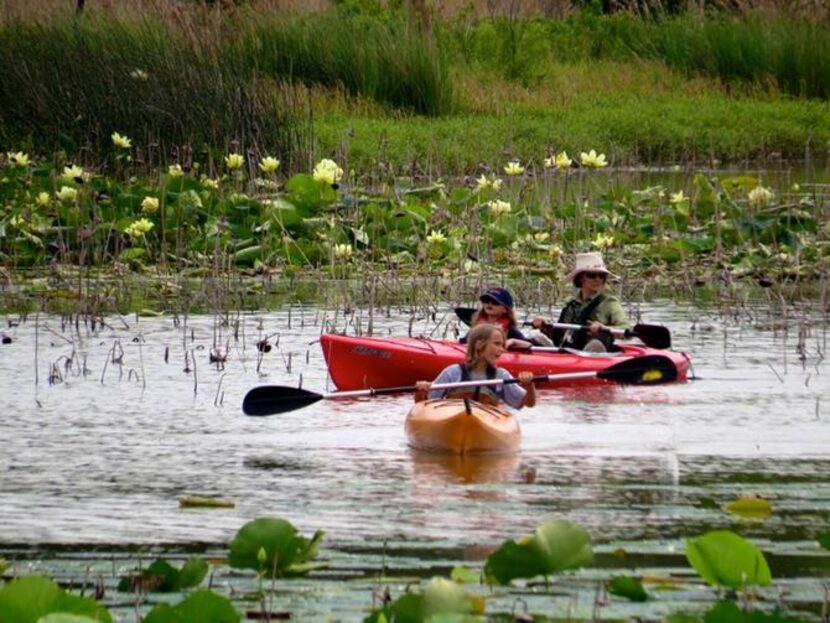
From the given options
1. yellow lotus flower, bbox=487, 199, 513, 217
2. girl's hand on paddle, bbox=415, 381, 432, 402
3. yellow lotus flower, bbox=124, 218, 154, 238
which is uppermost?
yellow lotus flower, bbox=487, 199, 513, 217

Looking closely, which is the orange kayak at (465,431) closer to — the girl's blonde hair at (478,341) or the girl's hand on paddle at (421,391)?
the girl's hand on paddle at (421,391)

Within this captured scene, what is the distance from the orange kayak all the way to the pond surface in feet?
0.36

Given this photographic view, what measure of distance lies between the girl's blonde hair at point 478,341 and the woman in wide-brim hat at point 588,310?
1.87 meters

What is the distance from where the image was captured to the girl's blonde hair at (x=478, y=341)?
10227 mm

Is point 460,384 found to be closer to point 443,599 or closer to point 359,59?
point 443,599

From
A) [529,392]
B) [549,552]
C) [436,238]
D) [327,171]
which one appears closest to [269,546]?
[549,552]

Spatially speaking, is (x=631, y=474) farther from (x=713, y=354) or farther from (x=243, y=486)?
(x=713, y=354)

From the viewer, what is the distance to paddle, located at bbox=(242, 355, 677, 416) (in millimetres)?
10094

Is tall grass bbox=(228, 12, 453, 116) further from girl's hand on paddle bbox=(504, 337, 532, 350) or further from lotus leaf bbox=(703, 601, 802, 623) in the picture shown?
lotus leaf bbox=(703, 601, 802, 623)

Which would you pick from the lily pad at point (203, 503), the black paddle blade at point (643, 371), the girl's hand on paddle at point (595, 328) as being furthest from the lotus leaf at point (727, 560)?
the girl's hand on paddle at point (595, 328)

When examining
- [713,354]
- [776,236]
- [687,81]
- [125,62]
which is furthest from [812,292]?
[687,81]

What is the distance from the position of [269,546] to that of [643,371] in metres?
5.45

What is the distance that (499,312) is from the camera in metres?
11.6

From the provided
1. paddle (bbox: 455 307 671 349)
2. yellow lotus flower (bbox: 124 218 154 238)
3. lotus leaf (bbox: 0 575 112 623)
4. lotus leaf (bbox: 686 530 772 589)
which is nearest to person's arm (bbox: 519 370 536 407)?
paddle (bbox: 455 307 671 349)
